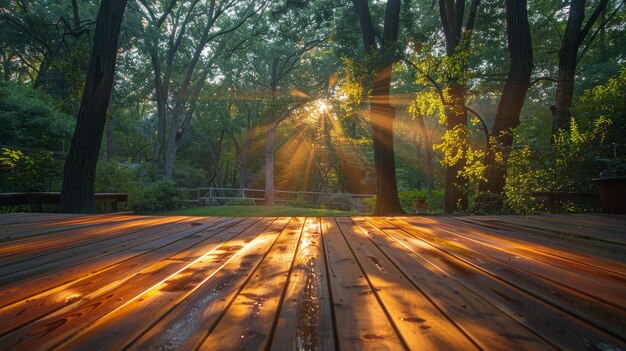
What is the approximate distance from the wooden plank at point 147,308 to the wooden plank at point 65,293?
0.89 feet

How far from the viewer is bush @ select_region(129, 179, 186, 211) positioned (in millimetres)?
14211

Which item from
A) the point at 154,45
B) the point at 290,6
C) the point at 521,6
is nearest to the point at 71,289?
the point at 521,6

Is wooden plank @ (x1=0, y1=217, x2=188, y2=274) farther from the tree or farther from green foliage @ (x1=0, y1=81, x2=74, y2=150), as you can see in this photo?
green foliage @ (x1=0, y1=81, x2=74, y2=150)

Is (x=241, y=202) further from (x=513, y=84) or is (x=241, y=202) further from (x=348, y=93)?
(x=513, y=84)

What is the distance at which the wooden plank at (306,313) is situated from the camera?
3.67 feet

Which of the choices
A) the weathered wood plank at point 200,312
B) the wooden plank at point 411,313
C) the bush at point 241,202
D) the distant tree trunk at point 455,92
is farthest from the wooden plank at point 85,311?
the bush at point 241,202

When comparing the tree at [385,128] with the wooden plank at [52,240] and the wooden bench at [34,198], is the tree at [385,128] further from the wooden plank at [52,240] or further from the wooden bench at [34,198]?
the wooden plank at [52,240]

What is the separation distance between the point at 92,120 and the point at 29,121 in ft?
28.7

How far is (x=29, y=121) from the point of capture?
1323 centimetres

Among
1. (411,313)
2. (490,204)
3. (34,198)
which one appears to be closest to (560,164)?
(490,204)

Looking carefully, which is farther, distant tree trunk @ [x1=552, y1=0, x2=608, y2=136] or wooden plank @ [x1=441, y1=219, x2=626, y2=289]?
distant tree trunk @ [x1=552, y1=0, x2=608, y2=136]

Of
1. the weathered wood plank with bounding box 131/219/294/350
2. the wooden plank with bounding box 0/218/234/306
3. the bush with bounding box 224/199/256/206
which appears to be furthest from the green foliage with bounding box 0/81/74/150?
the weathered wood plank with bounding box 131/219/294/350

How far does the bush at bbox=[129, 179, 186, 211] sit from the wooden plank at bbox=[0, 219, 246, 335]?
41.8 ft

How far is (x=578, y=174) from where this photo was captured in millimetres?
6172
